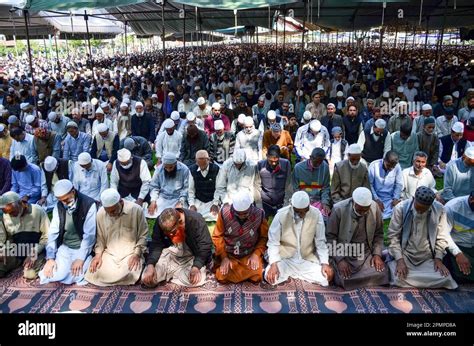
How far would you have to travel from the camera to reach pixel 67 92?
10328 millimetres

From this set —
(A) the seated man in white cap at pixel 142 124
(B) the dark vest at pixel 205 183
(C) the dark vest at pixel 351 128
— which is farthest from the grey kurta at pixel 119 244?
(C) the dark vest at pixel 351 128

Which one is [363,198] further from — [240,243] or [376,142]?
[376,142]

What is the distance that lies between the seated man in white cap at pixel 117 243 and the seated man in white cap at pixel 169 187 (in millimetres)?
1091

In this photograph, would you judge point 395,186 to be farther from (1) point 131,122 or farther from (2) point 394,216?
(1) point 131,122

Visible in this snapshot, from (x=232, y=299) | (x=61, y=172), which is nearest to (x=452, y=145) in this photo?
(x=232, y=299)

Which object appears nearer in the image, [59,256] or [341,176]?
[59,256]

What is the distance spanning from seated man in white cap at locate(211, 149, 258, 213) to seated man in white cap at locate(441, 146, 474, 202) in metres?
2.26

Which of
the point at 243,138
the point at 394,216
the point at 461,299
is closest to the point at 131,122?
the point at 243,138

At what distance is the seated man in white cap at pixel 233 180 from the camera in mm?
4945

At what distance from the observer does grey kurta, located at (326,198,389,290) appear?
12.0 ft

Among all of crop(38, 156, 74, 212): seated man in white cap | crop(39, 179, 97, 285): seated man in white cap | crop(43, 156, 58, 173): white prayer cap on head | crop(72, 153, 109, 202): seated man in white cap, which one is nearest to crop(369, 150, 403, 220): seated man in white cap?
crop(39, 179, 97, 285): seated man in white cap

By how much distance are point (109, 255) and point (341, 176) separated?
2770mm

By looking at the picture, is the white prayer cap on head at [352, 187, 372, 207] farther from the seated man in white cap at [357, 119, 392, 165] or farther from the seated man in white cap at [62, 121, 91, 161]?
the seated man in white cap at [62, 121, 91, 161]

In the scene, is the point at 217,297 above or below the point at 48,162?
below
